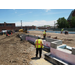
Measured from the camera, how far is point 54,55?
4.69 m

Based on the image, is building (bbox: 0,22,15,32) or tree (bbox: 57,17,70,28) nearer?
tree (bbox: 57,17,70,28)

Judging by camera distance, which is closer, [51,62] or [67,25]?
[51,62]

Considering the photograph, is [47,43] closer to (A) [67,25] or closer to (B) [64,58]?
(B) [64,58]

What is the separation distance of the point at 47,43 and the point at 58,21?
1613 inches

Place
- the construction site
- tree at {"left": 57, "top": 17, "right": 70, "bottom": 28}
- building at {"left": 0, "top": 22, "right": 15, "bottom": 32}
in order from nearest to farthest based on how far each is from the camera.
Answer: the construction site → tree at {"left": 57, "top": 17, "right": 70, "bottom": 28} → building at {"left": 0, "top": 22, "right": 15, "bottom": 32}

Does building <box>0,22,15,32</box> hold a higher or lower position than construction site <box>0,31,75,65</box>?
higher

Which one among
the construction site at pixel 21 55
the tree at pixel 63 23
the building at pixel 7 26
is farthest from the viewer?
the building at pixel 7 26

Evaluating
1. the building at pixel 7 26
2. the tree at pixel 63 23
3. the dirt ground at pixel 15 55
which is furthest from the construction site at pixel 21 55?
the building at pixel 7 26

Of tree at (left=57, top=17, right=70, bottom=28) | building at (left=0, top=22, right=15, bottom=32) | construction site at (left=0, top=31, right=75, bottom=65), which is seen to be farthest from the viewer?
building at (left=0, top=22, right=15, bottom=32)

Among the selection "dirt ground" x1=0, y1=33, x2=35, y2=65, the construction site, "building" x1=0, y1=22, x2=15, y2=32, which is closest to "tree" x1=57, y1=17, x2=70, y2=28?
"building" x1=0, y1=22, x2=15, y2=32

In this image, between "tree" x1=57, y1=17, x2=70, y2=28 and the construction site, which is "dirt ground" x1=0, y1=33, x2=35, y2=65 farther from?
"tree" x1=57, y1=17, x2=70, y2=28

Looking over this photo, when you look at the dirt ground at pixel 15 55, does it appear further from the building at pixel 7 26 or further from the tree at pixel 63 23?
the building at pixel 7 26

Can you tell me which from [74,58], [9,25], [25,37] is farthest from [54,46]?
[9,25]

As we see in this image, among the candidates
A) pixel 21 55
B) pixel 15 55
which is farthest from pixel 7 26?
pixel 21 55
